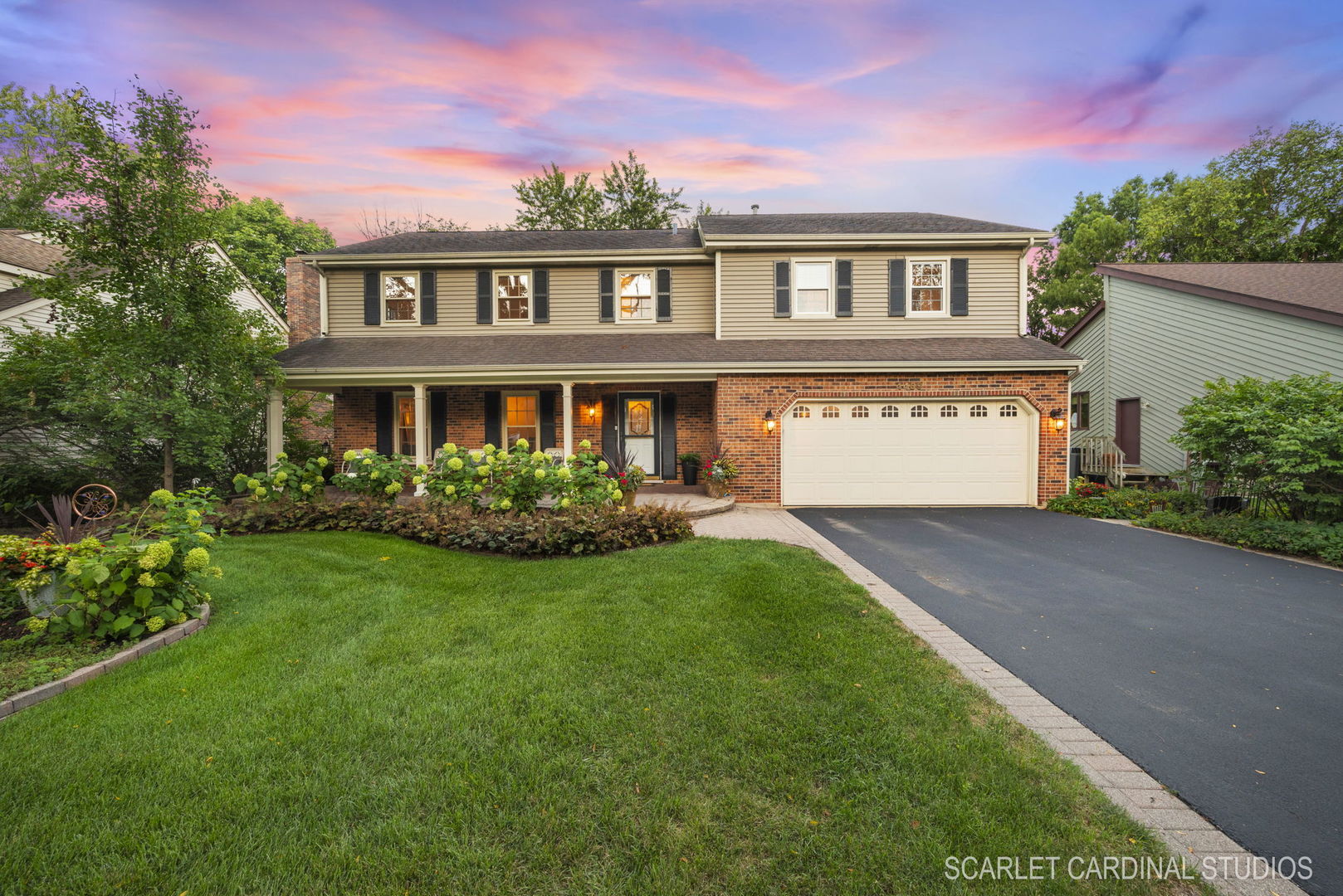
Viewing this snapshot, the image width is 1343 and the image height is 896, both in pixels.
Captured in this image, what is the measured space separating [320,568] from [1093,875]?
6170 millimetres

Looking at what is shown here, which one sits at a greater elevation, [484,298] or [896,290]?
[484,298]

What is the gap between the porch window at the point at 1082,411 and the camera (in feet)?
50.3

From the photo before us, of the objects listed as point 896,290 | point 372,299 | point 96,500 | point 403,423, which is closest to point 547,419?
point 403,423

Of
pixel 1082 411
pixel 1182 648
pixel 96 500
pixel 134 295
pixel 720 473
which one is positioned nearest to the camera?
pixel 1182 648

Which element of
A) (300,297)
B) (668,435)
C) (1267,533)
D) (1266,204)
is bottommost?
(1267,533)

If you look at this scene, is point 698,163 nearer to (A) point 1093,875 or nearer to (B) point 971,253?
(B) point 971,253

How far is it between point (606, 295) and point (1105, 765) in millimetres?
11251

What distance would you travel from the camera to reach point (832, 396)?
988 cm

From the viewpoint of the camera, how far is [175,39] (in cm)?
895

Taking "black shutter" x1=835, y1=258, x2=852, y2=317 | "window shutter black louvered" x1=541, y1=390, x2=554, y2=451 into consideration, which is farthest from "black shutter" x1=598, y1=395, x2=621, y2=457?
"black shutter" x1=835, y1=258, x2=852, y2=317

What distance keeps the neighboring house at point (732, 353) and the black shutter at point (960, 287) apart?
0.13 ft

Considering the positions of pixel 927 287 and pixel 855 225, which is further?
pixel 855 225

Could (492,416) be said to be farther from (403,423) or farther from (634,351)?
(634,351)

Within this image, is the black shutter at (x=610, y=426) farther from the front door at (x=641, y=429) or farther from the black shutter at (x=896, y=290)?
the black shutter at (x=896, y=290)
